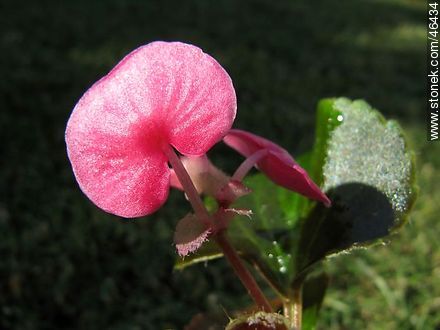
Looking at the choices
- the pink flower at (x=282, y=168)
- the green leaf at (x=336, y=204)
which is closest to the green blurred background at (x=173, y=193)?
the green leaf at (x=336, y=204)

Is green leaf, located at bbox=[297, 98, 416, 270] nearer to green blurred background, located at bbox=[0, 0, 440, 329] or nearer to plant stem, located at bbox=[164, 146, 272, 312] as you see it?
plant stem, located at bbox=[164, 146, 272, 312]

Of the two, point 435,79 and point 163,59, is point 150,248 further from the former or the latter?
point 435,79

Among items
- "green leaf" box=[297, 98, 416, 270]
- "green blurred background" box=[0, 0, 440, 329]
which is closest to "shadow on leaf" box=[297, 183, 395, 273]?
"green leaf" box=[297, 98, 416, 270]

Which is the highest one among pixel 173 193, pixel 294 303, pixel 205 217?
pixel 205 217

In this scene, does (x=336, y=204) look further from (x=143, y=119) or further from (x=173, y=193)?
(x=173, y=193)

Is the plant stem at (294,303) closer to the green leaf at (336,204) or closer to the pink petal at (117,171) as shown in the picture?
the green leaf at (336,204)

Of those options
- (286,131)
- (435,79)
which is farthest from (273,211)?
(435,79)

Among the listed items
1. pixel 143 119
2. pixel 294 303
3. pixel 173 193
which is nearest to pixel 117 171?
pixel 143 119
